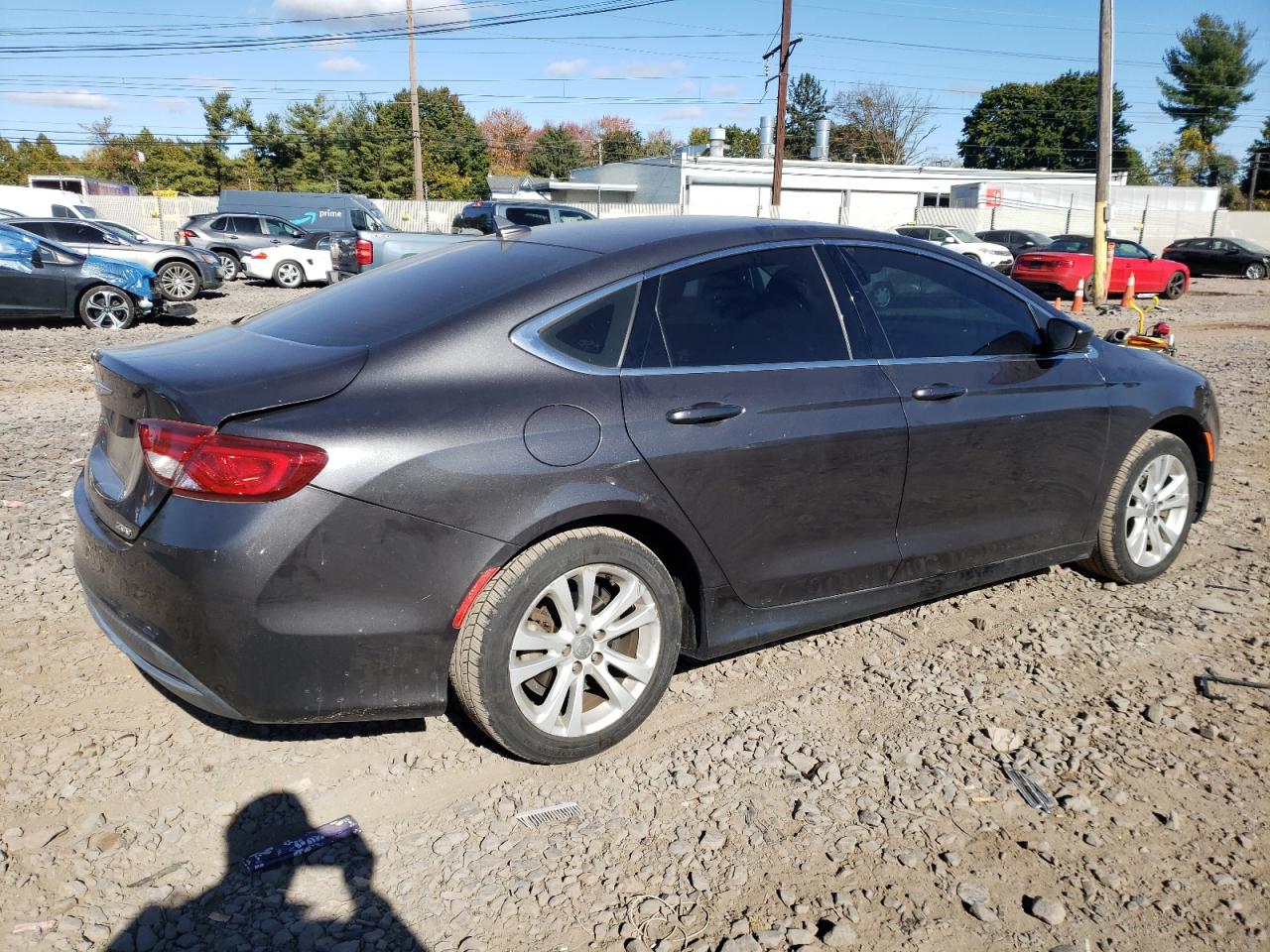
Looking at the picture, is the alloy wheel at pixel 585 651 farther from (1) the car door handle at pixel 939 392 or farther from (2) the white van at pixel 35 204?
(2) the white van at pixel 35 204

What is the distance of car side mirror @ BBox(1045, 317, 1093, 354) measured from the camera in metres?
4.16

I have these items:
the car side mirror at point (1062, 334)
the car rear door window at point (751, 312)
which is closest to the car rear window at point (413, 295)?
the car rear door window at point (751, 312)

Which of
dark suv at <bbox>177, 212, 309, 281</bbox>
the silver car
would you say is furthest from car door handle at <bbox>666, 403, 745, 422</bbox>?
dark suv at <bbox>177, 212, 309, 281</bbox>

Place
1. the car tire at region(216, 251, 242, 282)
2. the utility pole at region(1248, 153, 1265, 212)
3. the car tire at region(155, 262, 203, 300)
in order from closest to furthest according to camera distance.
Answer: the car tire at region(155, 262, 203, 300)
the car tire at region(216, 251, 242, 282)
the utility pole at region(1248, 153, 1265, 212)

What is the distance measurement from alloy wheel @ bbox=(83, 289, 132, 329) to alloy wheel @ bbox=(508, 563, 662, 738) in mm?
13147

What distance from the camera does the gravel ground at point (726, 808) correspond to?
97.4 inches

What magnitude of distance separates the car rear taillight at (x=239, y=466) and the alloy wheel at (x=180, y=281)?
55.8 ft

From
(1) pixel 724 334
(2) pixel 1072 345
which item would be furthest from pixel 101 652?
(2) pixel 1072 345

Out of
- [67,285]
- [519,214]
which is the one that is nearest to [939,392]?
[67,285]

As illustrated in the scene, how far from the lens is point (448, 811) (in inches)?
115

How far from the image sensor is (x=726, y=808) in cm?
296

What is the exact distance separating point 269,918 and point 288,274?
73.5ft

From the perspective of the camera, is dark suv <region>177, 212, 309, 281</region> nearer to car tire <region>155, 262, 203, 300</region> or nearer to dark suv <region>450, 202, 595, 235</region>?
car tire <region>155, 262, 203, 300</region>

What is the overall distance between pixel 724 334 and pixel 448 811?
70.0 inches
